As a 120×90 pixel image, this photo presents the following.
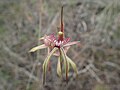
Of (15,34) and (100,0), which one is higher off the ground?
(100,0)

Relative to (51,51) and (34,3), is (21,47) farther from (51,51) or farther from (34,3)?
(51,51)

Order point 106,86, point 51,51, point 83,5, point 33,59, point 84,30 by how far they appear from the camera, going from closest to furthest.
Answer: point 51,51, point 106,86, point 33,59, point 84,30, point 83,5

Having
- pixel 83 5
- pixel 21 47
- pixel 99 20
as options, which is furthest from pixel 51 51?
pixel 83 5

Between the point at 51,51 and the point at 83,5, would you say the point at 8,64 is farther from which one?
the point at 51,51

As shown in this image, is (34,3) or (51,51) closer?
(51,51)

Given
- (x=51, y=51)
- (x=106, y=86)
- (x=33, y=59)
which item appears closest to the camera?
(x=51, y=51)

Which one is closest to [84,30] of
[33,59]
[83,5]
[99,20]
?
[99,20]

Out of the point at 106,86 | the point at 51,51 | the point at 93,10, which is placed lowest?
the point at 106,86
